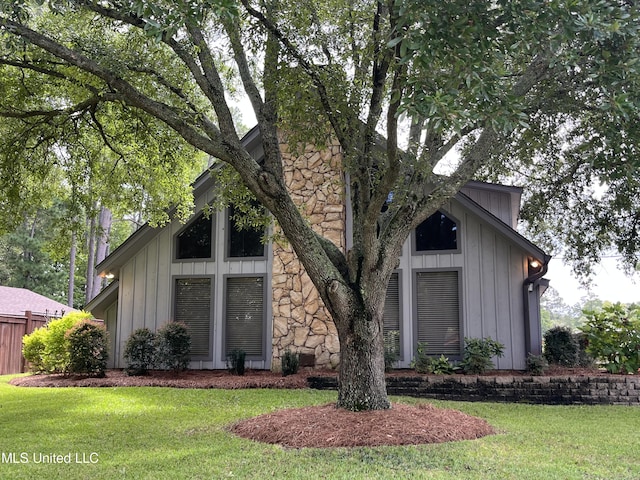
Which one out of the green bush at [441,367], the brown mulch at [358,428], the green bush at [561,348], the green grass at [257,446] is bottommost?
the green grass at [257,446]

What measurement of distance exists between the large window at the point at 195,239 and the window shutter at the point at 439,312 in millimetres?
4583

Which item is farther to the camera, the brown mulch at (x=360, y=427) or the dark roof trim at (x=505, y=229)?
the dark roof trim at (x=505, y=229)

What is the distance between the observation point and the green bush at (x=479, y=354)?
1077 centimetres

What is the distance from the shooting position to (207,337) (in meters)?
12.5

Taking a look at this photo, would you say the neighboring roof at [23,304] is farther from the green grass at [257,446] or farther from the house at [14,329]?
the green grass at [257,446]

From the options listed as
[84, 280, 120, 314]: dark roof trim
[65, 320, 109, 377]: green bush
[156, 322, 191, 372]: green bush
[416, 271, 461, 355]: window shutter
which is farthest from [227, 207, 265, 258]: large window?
[416, 271, 461, 355]: window shutter

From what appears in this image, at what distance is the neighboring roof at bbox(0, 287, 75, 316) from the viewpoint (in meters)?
17.6

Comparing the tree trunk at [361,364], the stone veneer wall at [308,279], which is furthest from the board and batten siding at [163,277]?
the tree trunk at [361,364]

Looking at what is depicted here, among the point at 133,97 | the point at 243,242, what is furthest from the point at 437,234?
the point at 133,97

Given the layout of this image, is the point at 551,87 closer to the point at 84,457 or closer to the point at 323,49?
the point at 323,49

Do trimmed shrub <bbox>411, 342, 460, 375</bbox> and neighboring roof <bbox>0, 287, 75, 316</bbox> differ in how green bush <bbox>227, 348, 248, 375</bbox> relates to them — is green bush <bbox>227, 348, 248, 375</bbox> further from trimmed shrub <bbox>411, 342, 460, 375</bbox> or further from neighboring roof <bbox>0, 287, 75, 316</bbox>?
neighboring roof <bbox>0, 287, 75, 316</bbox>

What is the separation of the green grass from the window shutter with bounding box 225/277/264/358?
3.30 meters

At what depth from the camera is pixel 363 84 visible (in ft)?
23.4

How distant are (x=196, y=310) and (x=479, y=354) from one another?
5.87 m
